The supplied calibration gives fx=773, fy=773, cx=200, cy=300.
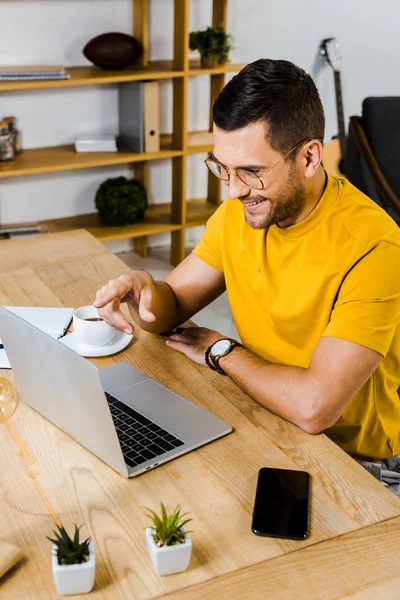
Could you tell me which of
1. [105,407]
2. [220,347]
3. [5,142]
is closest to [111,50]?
[5,142]

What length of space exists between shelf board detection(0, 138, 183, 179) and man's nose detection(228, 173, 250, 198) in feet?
7.22

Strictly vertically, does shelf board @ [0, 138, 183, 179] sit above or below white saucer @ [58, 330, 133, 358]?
below

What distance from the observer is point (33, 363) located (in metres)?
1.32

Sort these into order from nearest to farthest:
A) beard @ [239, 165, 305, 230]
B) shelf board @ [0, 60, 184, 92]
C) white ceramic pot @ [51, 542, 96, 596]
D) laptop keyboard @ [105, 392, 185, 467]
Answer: white ceramic pot @ [51, 542, 96, 596] → laptop keyboard @ [105, 392, 185, 467] → beard @ [239, 165, 305, 230] → shelf board @ [0, 60, 184, 92]

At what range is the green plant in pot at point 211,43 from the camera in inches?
151

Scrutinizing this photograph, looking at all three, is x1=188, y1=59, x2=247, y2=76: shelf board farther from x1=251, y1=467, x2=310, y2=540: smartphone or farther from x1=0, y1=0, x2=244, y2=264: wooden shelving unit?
x1=251, y1=467, x2=310, y2=540: smartphone

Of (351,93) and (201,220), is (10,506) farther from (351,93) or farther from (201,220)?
(351,93)

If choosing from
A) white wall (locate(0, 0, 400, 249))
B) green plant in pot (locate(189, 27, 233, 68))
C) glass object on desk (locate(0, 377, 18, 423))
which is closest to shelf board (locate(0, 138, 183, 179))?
white wall (locate(0, 0, 400, 249))

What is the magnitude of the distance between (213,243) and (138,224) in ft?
7.51

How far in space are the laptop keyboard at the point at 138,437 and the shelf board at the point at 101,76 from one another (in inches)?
93.3

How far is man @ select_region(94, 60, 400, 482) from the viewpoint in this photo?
144 cm

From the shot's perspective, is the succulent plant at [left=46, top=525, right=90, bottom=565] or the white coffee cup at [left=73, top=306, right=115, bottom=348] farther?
the white coffee cup at [left=73, top=306, right=115, bottom=348]

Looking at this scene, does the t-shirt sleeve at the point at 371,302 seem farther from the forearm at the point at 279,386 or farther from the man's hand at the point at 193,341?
the man's hand at the point at 193,341

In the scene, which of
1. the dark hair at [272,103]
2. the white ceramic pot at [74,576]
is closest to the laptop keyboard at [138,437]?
the white ceramic pot at [74,576]
